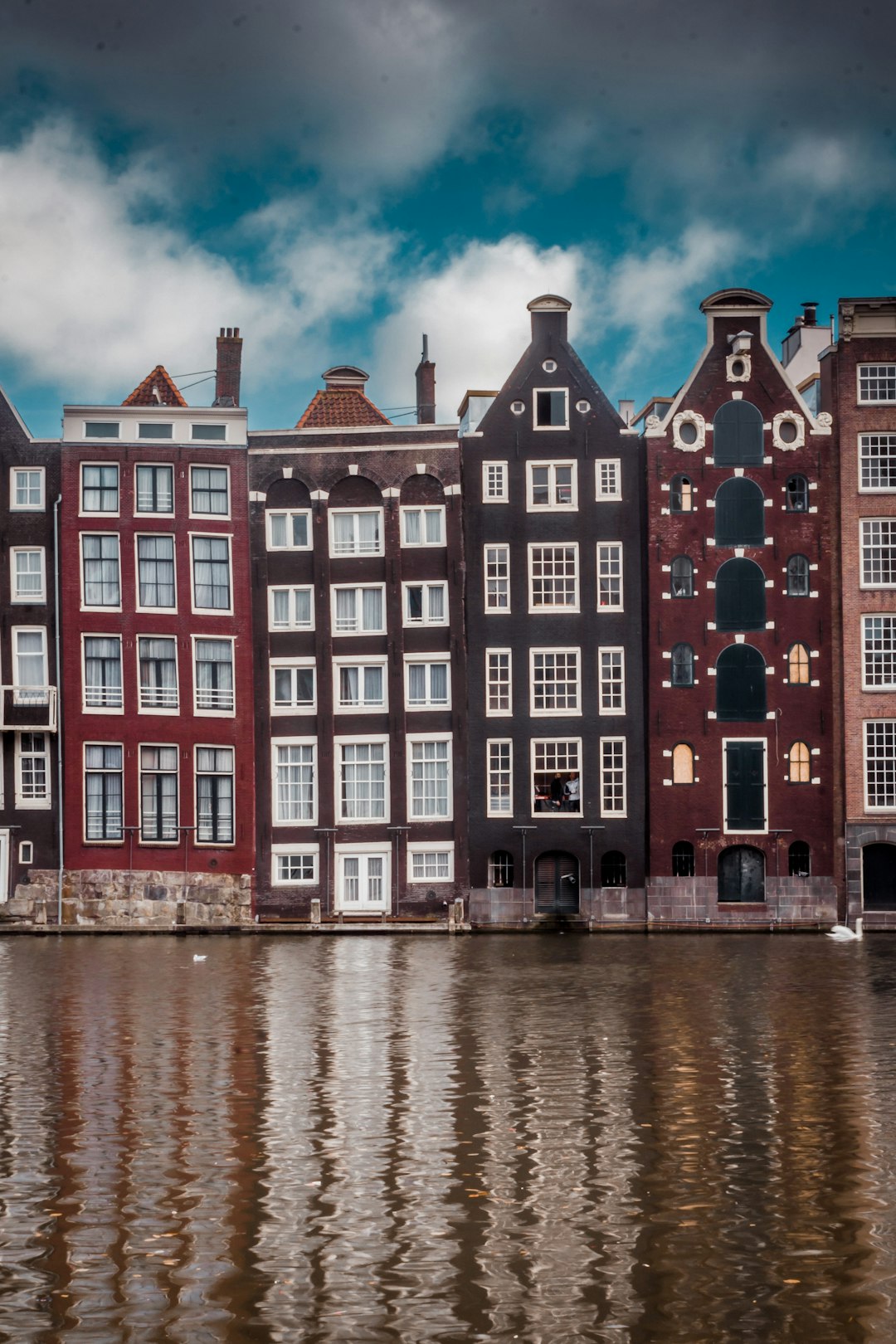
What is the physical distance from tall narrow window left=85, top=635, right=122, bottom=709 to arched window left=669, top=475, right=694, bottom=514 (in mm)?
21901

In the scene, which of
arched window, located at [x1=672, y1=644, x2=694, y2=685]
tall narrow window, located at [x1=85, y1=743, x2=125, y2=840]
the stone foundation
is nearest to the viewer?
the stone foundation

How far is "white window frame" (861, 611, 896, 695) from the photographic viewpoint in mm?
61844

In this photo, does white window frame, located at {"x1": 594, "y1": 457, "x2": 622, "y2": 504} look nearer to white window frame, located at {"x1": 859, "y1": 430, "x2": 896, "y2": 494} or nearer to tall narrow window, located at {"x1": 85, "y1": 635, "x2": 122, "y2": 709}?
white window frame, located at {"x1": 859, "y1": 430, "x2": 896, "y2": 494}

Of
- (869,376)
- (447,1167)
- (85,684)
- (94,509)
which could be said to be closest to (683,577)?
(869,376)

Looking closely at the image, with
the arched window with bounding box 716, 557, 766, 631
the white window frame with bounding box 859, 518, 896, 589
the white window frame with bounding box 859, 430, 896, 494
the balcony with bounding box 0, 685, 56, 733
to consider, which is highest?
the white window frame with bounding box 859, 430, 896, 494

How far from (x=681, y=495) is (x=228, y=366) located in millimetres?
19049

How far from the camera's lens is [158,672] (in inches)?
2456

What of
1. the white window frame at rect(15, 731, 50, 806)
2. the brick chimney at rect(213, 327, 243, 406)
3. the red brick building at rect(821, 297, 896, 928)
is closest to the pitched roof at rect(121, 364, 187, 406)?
the brick chimney at rect(213, 327, 243, 406)

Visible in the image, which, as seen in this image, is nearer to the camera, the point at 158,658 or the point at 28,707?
the point at 28,707

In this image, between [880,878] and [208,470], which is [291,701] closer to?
[208,470]

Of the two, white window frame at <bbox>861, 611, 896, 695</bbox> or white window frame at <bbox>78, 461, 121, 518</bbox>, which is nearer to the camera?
white window frame at <bbox>861, 611, 896, 695</bbox>

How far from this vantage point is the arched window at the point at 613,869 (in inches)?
2444

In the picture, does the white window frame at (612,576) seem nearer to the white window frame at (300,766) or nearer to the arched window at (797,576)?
the arched window at (797,576)

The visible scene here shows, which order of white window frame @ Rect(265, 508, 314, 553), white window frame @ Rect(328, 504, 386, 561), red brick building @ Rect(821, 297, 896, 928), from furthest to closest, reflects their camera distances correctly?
1. white window frame @ Rect(265, 508, 314, 553)
2. white window frame @ Rect(328, 504, 386, 561)
3. red brick building @ Rect(821, 297, 896, 928)
